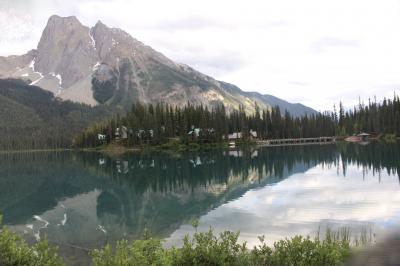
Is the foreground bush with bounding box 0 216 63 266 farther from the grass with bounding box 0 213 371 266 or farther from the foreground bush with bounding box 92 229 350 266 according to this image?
the foreground bush with bounding box 92 229 350 266

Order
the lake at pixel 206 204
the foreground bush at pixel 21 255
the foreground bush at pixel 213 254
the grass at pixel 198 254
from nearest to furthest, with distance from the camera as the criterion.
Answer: the foreground bush at pixel 213 254 < the grass at pixel 198 254 < the foreground bush at pixel 21 255 < the lake at pixel 206 204

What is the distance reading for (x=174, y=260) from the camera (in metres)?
17.4

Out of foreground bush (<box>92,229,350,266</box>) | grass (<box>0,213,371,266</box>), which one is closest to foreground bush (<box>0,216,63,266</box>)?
grass (<box>0,213,371,266</box>)

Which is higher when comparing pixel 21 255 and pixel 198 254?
pixel 21 255

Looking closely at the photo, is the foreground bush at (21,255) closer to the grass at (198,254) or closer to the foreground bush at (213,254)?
the grass at (198,254)

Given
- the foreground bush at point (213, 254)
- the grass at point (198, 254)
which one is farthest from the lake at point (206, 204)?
the foreground bush at point (213, 254)

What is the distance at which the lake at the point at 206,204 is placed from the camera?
37000mm

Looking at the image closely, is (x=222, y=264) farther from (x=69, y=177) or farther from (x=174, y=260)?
(x=69, y=177)

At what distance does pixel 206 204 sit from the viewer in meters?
52.0

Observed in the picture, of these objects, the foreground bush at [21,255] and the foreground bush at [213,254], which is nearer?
the foreground bush at [213,254]

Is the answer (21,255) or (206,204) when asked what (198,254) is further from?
(206,204)

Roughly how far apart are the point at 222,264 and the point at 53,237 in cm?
2780

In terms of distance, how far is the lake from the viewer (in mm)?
37000

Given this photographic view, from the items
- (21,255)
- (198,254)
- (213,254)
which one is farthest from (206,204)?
(21,255)
